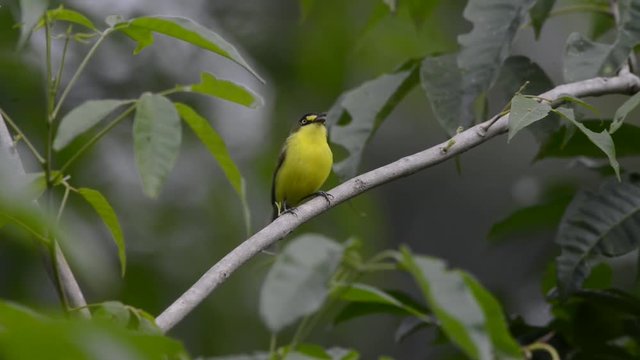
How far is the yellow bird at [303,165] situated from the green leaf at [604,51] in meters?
2.03

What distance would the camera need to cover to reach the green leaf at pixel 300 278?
4.21 feet

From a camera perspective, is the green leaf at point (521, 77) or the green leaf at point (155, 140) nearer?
the green leaf at point (155, 140)

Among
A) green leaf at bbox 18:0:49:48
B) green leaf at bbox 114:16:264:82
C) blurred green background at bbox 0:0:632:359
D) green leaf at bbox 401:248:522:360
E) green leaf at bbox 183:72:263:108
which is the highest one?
green leaf at bbox 18:0:49:48

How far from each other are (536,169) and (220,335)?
281 cm

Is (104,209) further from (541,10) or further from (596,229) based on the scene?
(541,10)

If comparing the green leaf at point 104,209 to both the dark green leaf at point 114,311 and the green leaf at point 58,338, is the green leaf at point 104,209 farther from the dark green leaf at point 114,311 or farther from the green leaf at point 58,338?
the green leaf at point 58,338

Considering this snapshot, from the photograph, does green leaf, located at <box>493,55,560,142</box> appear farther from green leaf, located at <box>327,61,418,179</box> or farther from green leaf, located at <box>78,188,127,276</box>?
green leaf, located at <box>78,188,127,276</box>

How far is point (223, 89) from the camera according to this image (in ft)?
6.54

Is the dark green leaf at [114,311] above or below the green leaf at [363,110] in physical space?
below

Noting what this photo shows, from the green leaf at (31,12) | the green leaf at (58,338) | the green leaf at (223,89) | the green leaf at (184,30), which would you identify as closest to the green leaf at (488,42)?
the green leaf at (223,89)

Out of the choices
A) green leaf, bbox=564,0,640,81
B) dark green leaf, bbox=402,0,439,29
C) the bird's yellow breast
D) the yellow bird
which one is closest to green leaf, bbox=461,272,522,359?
green leaf, bbox=564,0,640,81

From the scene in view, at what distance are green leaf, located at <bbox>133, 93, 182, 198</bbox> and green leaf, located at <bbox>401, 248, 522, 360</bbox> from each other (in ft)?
1.98

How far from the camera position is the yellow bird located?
5.07 m

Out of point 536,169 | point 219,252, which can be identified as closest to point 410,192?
point 536,169
